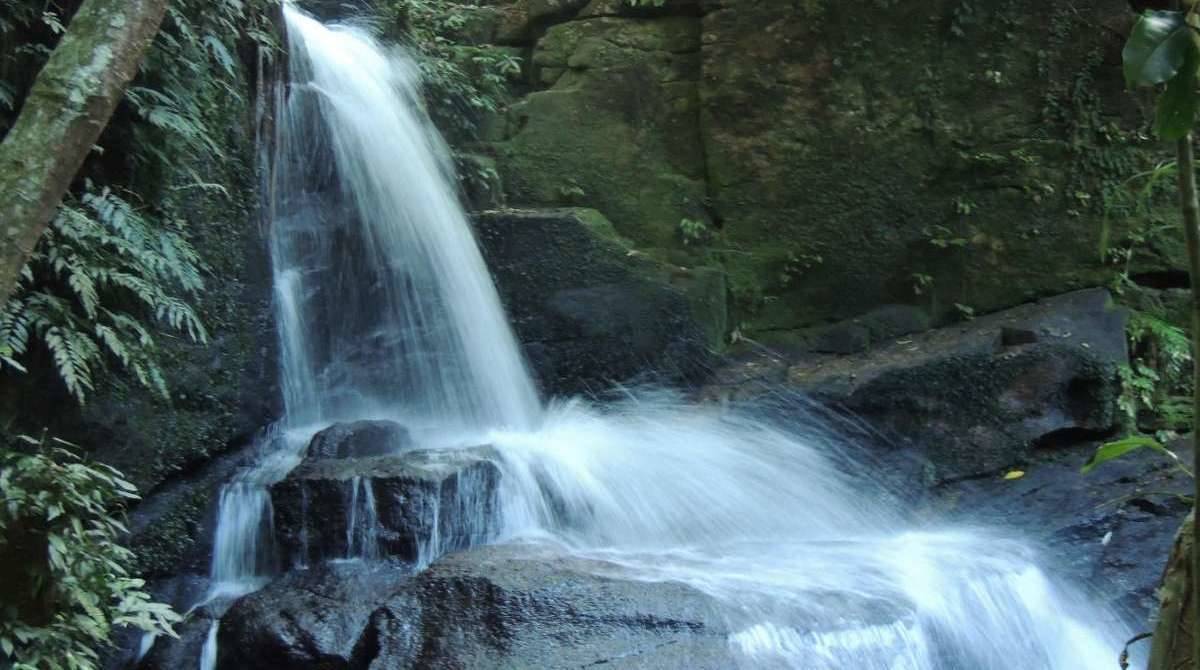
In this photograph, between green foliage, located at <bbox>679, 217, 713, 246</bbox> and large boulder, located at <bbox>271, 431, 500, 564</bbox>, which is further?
green foliage, located at <bbox>679, 217, 713, 246</bbox>

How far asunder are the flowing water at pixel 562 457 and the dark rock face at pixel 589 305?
233mm

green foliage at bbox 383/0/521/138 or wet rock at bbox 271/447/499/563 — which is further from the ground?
green foliage at bbox 383/0/521/138

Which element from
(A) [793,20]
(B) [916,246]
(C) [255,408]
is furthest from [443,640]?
(A) [793,20]

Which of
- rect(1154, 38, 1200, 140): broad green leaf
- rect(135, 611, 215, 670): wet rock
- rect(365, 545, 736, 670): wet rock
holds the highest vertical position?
rect(1154, 38, 1200, 140): broad green leaf

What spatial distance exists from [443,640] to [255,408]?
292 cm

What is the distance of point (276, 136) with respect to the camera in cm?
711

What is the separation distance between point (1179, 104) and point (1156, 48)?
0.43ft

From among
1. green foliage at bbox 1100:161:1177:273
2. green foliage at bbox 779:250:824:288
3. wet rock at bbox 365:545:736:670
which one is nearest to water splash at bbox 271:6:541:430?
green foliage at bbox 779:250:824:288

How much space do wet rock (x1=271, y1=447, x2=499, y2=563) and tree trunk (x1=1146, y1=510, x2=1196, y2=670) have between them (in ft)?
12.7

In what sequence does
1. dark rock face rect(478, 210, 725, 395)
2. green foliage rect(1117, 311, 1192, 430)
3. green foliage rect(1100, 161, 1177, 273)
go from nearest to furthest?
1. green foliage rect(1117, 311, 1192, 430)
2. green foliage rect(1100, 161, 1177, 273)
3. dark rock face rect(478, 210, 725, 395)

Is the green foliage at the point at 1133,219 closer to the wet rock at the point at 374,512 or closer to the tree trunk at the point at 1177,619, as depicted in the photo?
the wet rock at the point at 374,512

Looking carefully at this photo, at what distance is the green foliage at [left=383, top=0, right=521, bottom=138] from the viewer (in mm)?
8750

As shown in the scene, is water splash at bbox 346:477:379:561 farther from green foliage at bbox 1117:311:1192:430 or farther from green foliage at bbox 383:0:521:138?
green foliage at bbox 1117:311:1192:430

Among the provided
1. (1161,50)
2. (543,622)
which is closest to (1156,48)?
(1161,50)
